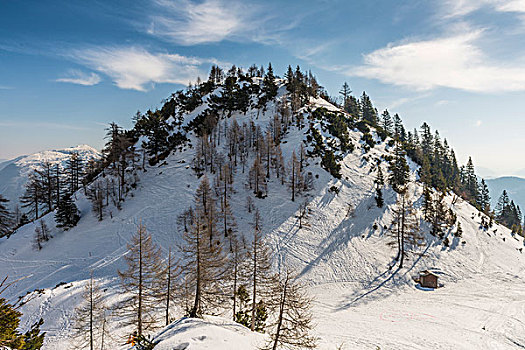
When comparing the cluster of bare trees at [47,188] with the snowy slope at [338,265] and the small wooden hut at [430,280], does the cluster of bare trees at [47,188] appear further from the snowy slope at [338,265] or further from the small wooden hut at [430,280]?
the small wooden hut at [430,280]

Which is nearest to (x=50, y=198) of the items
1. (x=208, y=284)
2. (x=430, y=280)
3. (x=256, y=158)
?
(x=256, y=158)

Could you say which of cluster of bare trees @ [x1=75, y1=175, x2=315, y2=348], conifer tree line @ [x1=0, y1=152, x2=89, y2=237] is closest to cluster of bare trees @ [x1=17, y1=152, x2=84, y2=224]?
conifer tree line @ [x1=0, y1=152, x2=89, y2=237]

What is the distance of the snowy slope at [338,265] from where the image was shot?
22.3 meters

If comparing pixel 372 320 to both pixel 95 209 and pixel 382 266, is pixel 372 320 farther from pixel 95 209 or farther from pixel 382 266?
pixel 95 209

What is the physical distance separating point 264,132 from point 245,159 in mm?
14308

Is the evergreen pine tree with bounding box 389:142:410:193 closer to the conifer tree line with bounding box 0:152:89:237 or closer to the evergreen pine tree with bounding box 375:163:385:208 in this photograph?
the evergreen pine tree with bounding box 375:163:385:208

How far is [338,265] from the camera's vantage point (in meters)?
37.7

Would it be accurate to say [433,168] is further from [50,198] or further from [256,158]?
[50,198]

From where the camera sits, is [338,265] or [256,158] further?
[256,158]

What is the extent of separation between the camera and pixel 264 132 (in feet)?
241

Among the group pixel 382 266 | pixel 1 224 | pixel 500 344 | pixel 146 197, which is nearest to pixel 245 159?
pixel 146 197

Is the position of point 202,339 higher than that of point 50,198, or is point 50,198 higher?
point 50,198

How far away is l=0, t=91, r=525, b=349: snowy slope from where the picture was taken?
22.3 metres

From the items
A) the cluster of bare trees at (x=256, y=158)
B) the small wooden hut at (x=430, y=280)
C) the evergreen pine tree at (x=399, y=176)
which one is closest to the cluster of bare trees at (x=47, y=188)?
the cluster of bare trees at (x=256, y=158)
